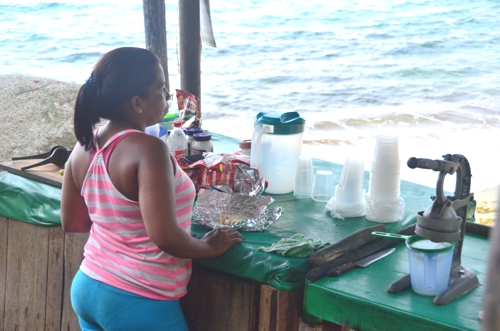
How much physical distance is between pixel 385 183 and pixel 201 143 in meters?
0.97

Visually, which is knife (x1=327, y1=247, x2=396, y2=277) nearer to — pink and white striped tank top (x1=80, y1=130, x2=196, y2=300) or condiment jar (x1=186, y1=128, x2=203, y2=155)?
pink and white striped tank top (x1=80, y1=130, x2=196, y2=300)

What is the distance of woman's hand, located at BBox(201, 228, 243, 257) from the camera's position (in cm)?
184

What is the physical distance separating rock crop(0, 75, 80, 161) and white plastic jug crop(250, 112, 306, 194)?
3.13m

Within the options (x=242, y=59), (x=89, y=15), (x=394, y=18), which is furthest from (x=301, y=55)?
(x=89, y=15)

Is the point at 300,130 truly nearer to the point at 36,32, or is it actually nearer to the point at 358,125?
the point at 358,125

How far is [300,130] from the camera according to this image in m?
2.44

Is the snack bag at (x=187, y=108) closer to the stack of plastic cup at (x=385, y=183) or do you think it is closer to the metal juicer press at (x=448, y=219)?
the stack of plastic cup at (x=385, y=183)

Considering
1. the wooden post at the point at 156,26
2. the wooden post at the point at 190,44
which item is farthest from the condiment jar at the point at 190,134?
the wooden post at the point at 156,26

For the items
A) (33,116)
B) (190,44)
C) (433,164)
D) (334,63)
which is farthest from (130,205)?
(334,63)

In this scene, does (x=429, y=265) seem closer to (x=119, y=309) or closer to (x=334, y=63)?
(x=119, y=309)

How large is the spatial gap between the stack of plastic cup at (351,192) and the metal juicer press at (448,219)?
0.57 metres

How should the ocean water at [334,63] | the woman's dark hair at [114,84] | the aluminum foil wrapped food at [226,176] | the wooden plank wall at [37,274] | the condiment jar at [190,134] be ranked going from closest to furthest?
the woman's dark hair at [114,84] < the aluminum foil wrapped food at [226,176] < the wooden plank wall at [37,274] < the condiment jar at [190,134] < the ocean water at [334,63]

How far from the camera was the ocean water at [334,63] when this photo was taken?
951 centimetres

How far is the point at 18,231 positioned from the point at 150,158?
1.41m
